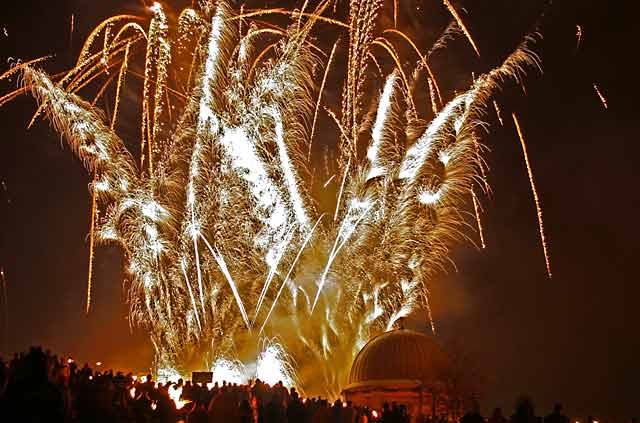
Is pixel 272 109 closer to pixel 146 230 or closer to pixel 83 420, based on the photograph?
pixel 146 230

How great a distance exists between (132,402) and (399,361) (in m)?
33.0

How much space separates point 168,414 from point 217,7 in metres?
15.6

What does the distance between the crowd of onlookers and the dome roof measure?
25.6 meters

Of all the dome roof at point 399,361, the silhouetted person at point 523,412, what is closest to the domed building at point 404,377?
the dome roof at point 399,361

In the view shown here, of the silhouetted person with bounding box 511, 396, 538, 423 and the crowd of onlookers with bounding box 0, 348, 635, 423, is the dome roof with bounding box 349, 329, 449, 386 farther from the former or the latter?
the silhouetted person with bounding box 511, 396, 538, 423

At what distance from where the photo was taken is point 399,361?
4669 cm

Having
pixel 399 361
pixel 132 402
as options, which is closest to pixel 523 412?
pixel 132 402

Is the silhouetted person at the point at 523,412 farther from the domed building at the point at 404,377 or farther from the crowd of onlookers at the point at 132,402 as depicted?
the domed building at the point at 404,377

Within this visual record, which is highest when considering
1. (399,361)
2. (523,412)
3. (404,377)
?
(399,361)

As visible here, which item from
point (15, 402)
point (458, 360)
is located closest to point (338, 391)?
point (458, 360)

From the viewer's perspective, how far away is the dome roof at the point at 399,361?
4659 cm

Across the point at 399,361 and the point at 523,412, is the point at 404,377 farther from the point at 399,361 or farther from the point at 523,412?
the point at 523,412

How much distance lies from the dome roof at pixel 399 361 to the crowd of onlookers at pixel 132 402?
25.6 metres

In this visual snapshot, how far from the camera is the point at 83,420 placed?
12.9 metres
